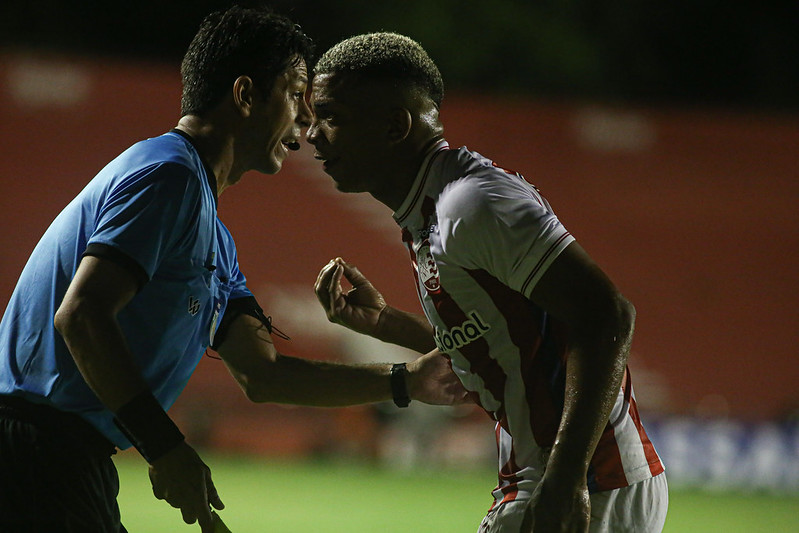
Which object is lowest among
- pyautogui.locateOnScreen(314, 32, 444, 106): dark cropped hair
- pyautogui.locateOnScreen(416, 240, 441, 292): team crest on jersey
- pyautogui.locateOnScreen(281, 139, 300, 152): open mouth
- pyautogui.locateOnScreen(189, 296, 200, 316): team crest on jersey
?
pyautogui.locateOnScreen(189, 296, 200, 316): team crest on jersey

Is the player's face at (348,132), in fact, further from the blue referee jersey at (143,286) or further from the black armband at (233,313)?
the black armband at (233,313)

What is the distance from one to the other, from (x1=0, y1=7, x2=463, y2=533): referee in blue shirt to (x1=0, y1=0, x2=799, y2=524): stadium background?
36.7 ft

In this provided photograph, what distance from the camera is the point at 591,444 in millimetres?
2520

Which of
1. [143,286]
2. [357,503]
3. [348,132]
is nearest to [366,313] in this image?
[348,132]

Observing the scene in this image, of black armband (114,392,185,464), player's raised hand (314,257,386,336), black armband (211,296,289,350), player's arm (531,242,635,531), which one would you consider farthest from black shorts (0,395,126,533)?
player's arm (531,242,635,531)

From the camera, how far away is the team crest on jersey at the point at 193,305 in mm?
3230

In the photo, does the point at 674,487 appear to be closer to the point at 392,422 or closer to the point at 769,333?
the point at 392,422

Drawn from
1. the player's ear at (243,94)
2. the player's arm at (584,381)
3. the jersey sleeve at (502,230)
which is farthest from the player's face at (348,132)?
the player's arm at (584,381)

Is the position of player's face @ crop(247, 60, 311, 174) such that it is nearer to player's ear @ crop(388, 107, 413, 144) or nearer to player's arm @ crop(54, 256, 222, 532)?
player's ear @ crop(388, 107, 413, 144)

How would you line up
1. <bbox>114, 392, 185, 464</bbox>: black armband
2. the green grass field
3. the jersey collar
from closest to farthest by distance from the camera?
<bbox>114, 392, 185, 464</bbox>: black armband, the jersey collar, the green grass field

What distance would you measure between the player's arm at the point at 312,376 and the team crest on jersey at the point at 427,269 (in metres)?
0.88

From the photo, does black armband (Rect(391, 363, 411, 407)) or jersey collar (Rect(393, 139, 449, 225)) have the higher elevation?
jersey collar (Rect(393, 139, 449, 225))

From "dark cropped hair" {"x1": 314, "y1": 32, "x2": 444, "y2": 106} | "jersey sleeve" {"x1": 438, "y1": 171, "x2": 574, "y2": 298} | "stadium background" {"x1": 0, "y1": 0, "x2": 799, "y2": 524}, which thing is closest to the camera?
"jersey sleeve" {"x1": 438, "y1": 171, "x2": 574, "y2": 298}

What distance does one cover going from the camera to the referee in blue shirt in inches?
109
